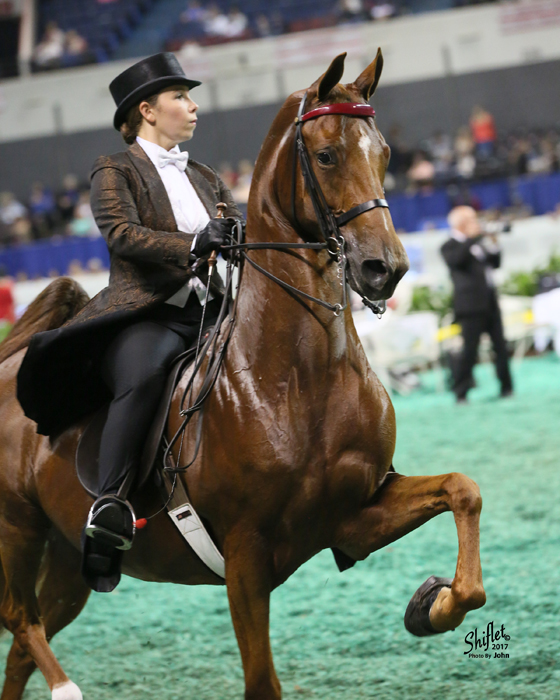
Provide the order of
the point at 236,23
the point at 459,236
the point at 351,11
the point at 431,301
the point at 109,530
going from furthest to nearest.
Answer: the point at 236,23 < the point at 351,11 < the point at 431,301 < the point at 459,236 < the point at 109,530

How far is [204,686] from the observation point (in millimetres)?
3773

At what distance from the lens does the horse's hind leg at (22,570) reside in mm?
3643

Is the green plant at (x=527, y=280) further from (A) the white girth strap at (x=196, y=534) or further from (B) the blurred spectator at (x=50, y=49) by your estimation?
(B) the blurred spectator at (x=50, y=49)

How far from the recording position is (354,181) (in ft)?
8.31

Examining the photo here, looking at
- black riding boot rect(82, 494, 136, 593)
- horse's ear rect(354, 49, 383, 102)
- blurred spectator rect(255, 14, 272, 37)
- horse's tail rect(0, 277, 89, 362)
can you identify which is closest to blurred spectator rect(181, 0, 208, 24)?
blurred spectator rect(255, 14, 272, 37)

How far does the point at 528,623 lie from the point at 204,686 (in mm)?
1561

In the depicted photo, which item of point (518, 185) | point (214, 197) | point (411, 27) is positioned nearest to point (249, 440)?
point (214, 197)

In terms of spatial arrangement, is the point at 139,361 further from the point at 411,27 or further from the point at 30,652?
the point at 411,27

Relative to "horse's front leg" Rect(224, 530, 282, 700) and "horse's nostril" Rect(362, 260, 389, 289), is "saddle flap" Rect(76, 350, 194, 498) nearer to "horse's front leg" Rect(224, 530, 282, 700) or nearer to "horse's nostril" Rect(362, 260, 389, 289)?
"horse's front leg" Rect(224, 530, 282, 700)

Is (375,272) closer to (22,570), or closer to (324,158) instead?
(324,158)

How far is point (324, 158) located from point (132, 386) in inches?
41.3

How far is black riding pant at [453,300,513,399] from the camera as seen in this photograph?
10.5 meters

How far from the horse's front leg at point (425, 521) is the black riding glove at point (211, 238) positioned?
981 millimetres

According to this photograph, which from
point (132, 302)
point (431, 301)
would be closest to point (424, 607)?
point (132, 302)
